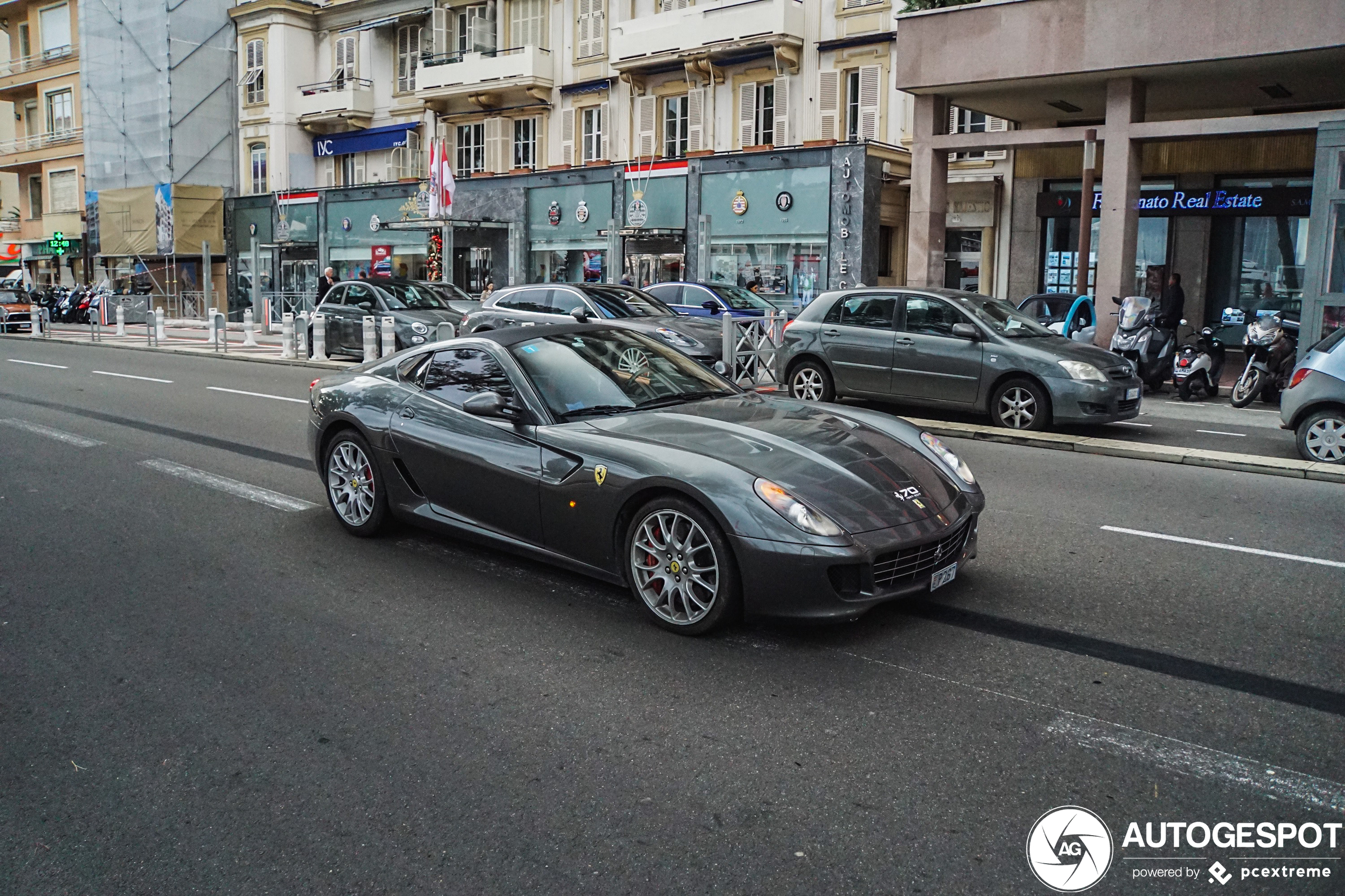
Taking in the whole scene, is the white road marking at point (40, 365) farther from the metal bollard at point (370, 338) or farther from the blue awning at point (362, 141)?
the blue awning at point (362, 141)

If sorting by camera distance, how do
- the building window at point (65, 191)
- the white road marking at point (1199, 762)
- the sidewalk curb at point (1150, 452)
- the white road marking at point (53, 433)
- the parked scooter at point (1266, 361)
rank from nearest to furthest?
the white road marking at point (1199, 762)
the sidewalk curb at point (1150, 452)
the white road marking at point (53, 433)
the parked scooter at point (1266, 361)
the building window at point (65, 191)

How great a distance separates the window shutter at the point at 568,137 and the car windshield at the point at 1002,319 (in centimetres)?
2294

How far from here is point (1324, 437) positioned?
10414 mm

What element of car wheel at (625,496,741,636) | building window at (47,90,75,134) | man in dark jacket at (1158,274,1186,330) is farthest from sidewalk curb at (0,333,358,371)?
building window at (47,90,75,134)

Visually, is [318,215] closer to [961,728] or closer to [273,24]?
[273,24]

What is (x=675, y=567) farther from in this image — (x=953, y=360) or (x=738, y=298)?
(x=738, y=298)

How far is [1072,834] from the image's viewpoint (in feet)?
11.2

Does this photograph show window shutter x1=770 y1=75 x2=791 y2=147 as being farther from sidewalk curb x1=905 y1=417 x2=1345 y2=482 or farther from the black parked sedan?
the black parked sedan

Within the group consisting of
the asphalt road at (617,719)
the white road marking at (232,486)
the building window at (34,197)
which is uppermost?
the building window at (34,197)

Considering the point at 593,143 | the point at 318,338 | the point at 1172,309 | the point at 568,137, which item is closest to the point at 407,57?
the point at 568,137

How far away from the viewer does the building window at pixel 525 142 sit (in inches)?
1391

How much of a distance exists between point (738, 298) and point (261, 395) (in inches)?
417

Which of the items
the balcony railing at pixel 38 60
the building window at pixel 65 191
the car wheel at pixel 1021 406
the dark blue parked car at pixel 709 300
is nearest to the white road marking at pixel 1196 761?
the car wheel at pixel 1021 406

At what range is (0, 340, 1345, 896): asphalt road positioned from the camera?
3.33 metres
